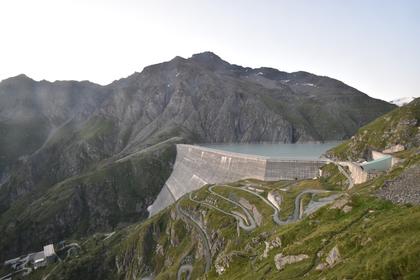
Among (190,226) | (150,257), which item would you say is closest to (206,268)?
(190,226)

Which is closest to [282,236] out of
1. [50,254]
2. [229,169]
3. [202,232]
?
[202,232]

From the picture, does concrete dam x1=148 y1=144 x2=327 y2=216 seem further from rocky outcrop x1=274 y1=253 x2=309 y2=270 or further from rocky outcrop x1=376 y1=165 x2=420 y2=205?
rocky outcrop x1=274 y1=253 x2=309 y2=270

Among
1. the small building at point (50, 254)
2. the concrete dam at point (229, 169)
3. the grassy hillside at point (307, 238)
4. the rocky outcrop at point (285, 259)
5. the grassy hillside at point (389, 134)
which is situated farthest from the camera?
the small building at point (50, 254)

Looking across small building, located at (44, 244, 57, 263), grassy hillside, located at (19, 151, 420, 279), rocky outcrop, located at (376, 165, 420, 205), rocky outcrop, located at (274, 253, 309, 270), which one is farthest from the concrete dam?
rocky outcrop, located at (274, 253, 309, 270)

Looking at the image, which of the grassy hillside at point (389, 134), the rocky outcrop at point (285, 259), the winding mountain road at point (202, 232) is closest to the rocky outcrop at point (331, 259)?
the rocky outcrop at point (285, 259)

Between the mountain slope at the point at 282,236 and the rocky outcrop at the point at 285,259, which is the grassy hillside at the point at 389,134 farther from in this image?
the rocky outcrop at the point at 285,259

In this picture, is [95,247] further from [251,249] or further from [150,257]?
[251,249]

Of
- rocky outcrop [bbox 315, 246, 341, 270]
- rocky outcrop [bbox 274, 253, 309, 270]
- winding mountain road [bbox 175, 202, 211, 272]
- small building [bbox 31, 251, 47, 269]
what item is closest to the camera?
rocky outcrop [bbox 315, 246, 341, 270]

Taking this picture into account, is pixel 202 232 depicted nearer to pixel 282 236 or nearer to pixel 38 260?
pixel 282 236

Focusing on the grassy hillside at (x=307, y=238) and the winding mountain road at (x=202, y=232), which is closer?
the grassy hillside at (x=307, y=238)
